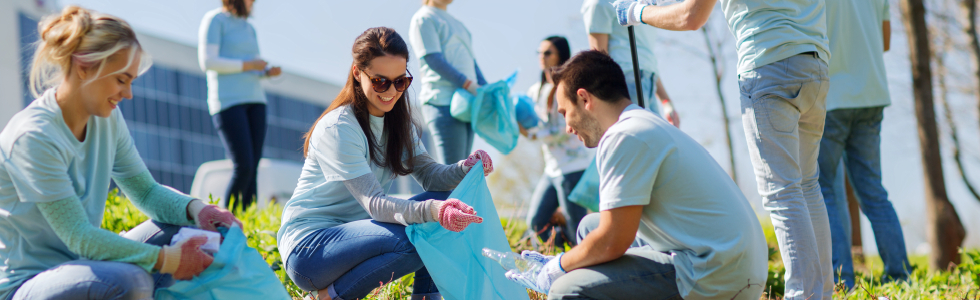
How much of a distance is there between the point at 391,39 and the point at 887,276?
311cm

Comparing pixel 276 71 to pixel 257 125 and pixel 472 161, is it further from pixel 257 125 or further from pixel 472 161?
pixel 472 161

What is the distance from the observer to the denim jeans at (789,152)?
240 centimetres

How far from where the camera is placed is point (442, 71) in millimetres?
4020

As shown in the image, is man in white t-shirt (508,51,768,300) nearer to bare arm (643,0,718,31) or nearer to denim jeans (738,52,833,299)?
denim jeans (738,52,833,299)

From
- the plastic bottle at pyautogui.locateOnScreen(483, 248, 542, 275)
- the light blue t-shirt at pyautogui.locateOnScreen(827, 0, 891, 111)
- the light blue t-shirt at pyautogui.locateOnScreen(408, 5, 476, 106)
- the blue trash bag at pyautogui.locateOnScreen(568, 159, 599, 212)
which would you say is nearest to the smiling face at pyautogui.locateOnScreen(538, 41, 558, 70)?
the light blue t-shirt at pyautogui.locateOnScreen(408, 5, 476, 106)

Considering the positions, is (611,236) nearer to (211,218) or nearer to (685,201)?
(685,201)

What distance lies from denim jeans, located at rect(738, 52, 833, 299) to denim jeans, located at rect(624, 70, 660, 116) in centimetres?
127

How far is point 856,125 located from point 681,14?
1618 mm

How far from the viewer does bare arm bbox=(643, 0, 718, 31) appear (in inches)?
96.8

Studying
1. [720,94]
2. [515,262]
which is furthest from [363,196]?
[720,94]

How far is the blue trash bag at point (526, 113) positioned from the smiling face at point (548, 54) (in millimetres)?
286

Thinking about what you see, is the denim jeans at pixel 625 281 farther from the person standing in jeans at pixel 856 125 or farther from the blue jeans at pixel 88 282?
the person standing in jeans at pixel 856 125

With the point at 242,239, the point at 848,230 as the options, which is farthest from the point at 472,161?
the point at 848,230

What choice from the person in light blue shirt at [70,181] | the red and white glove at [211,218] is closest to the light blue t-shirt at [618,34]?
the red and white glove at [211,218]
